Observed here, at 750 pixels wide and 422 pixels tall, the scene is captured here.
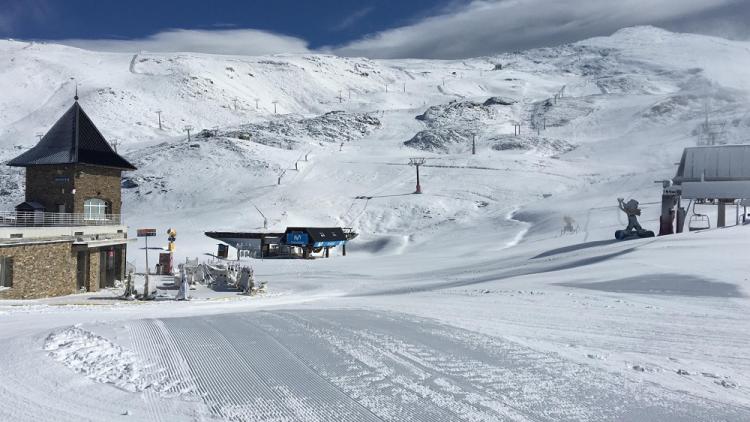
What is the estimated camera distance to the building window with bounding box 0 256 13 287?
18531 mm

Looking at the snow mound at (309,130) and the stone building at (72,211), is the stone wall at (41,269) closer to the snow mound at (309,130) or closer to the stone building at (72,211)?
the stone building at (72,211)

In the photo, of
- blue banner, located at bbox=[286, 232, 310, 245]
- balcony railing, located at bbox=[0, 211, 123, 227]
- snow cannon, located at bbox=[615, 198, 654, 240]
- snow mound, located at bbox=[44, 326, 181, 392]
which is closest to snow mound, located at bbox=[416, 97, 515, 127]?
blue banner, located at bbox=[286, 232, 310, 245]

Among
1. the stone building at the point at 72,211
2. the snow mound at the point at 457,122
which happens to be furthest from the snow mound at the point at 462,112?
Answer: the stone building at the point at 72,211

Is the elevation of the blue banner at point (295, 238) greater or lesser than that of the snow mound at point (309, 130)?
lesser

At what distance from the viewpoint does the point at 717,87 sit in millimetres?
118688

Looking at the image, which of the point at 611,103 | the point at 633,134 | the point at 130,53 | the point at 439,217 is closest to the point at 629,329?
the point at 439,217

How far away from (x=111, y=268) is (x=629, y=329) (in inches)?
895

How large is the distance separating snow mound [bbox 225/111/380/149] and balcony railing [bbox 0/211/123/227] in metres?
57.8

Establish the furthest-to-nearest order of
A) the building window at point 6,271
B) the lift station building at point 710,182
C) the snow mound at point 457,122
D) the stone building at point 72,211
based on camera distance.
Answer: the snow mound at point 457,122
the lift station building at point 710,182
the stone building at point 72,211
the building window at point 6,271

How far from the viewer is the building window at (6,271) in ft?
60.8

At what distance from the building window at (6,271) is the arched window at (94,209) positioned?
7.27 metres

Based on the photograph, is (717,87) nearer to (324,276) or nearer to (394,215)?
(394,215)

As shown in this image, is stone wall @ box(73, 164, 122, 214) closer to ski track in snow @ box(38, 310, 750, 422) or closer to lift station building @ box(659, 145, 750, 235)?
ski track in snow @ box(38, 310, 750, 422)

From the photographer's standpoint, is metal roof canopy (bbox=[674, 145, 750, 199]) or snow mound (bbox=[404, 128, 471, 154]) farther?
snow mound (bbox=[404, 128, 471, 154])
